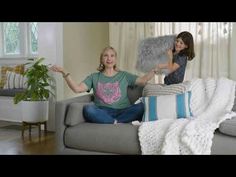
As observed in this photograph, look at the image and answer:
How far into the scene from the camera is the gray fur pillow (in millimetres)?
3316

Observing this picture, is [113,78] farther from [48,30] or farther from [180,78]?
[48,30]

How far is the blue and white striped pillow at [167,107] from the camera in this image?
88.7 inches

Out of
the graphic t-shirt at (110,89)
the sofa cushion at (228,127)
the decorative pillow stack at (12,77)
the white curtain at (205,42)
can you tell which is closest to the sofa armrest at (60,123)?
the graphic t-shirt at (110,89)

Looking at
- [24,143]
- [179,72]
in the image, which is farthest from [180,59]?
[24,143]

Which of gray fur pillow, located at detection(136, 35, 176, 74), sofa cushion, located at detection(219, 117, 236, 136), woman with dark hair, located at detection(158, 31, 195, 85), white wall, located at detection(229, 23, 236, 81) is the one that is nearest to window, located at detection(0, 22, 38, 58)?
gray fur pillow, located at detection(136, 35, 176, 74)

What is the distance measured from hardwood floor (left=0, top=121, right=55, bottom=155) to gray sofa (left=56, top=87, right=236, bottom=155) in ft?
1.94

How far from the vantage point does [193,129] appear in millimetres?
1925

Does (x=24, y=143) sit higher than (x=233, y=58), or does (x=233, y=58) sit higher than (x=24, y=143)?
(x=233, y=58)

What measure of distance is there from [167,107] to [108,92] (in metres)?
0.48

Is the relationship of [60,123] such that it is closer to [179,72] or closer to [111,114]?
[111,114]

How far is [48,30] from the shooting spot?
3529 millimetres

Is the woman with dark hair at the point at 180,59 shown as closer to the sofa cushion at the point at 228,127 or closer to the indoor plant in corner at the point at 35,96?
the sofa cushion at the point at 228,127
